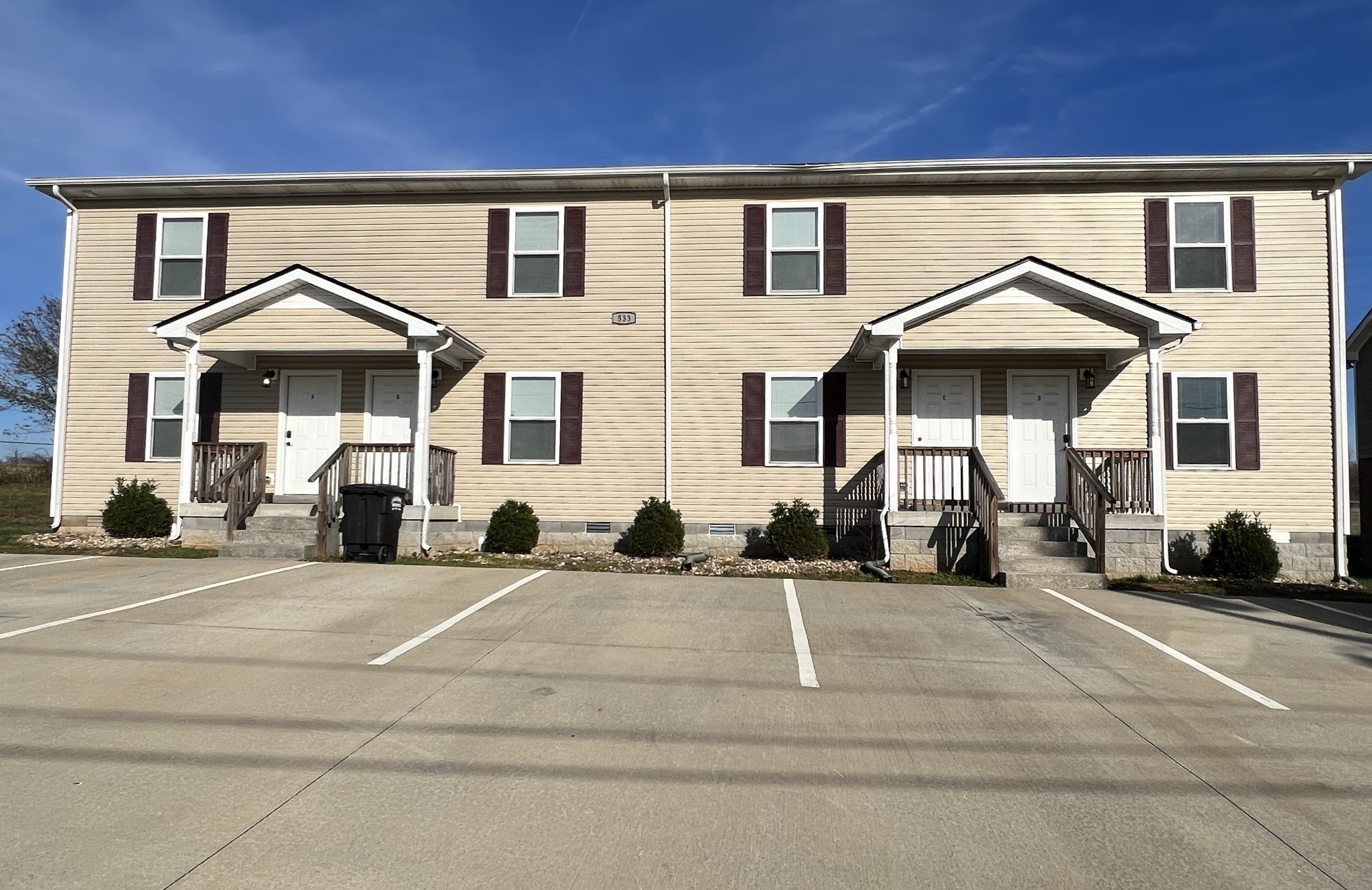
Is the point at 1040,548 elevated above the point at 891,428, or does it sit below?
below

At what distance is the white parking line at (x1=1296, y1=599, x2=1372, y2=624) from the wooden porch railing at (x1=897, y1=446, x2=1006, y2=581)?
3411 mm

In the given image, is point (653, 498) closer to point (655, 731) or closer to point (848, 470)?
point (848, 470)

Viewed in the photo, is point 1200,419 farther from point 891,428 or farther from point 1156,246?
point 891,428

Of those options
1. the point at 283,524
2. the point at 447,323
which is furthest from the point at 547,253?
the point at 283,524

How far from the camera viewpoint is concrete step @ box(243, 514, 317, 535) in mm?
11367

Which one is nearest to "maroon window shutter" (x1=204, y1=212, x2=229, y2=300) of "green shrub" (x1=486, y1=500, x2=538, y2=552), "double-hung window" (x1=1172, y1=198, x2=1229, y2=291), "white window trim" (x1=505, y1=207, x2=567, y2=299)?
"white window trim" (x1=505, y1=207, x2=567, y2=299)

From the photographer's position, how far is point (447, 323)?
43.5 feet

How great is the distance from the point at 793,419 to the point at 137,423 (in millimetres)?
10577

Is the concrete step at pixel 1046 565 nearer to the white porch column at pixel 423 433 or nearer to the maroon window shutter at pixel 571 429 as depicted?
the maroon window shutter at pixel 571 429

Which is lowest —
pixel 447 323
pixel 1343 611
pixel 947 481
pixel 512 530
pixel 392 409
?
pixel 1343 611

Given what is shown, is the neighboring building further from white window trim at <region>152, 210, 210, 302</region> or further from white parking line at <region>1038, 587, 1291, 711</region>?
white parking line at <region>1038, 587, 1291, 711</region>

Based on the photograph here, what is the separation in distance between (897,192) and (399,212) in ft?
26.3

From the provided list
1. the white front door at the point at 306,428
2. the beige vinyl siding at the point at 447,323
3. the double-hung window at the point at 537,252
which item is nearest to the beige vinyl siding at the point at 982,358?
the beige vinyl siding at the point at 447,323

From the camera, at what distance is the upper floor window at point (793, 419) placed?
1274cm
